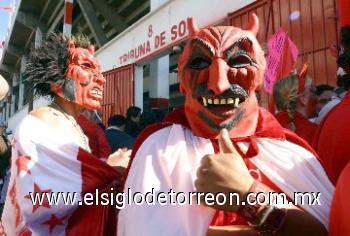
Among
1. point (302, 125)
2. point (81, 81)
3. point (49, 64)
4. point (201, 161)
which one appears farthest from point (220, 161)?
point (302, 125)

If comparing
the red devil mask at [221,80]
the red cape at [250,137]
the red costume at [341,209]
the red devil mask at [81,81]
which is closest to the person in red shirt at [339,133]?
the red cape at [250,137]

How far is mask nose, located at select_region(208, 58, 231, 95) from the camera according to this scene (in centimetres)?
151

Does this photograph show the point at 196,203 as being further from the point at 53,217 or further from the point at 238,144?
the point at 53,217

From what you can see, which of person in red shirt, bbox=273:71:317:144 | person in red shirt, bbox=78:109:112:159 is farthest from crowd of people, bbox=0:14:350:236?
person in red shirt, bbox=273:71:317:144

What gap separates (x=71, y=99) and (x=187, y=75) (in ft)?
3.83

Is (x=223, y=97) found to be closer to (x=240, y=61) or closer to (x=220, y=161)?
(x=240, y=61)

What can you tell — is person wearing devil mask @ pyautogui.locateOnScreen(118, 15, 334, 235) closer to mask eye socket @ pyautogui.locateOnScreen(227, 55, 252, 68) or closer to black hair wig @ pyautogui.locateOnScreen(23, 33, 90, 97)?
mask eye socket @ pyautogui.locateOnScreen(227, 55, 252, 68)

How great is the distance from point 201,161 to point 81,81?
58.1 inches

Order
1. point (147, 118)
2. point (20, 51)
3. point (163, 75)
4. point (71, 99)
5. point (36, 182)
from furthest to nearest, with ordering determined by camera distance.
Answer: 1. point (20, 51)
2. point (163, 75)
3. point (147, 118)
4. point (71, 99)
5. point (36, 182)

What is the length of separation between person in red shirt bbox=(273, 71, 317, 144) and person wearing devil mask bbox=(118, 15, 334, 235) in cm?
161

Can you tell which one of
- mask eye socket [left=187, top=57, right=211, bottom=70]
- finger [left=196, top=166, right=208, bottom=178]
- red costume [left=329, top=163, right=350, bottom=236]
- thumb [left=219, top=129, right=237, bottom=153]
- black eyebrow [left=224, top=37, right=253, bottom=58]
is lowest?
red costume [left=329, top=163, right=350, bottom=236]

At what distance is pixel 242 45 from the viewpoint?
1.62m

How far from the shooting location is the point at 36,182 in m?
2.00

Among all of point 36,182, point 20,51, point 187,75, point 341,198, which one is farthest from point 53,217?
point 20,51
